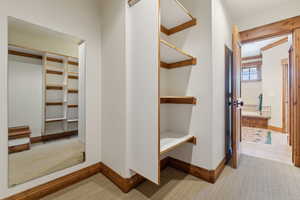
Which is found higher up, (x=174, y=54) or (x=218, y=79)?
(x=174, y=54)

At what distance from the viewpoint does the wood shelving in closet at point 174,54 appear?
152 cm

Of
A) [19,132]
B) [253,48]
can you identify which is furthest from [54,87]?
[253,48]

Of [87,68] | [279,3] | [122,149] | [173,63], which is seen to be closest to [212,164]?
[122,149]

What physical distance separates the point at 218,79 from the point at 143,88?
1.13 m

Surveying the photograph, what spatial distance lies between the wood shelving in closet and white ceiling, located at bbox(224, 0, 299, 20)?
3.32 ft

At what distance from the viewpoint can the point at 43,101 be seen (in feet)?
5.13

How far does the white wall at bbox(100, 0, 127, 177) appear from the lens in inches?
58.2

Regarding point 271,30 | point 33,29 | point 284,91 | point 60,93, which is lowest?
point 60,93

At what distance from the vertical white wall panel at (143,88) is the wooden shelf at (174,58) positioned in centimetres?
25

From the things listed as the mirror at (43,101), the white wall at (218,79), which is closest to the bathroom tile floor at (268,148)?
the white wall at (218,79)

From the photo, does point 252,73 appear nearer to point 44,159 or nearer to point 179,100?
point 179,100

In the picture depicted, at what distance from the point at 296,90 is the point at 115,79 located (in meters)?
2.79

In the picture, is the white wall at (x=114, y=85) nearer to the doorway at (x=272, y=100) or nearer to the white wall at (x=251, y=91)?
the doorway at (x=272, y=100)

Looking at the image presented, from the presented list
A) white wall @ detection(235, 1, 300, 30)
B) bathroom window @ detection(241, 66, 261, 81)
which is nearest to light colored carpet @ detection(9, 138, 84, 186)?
white wall @ detection(235, 1, 300, 30)
